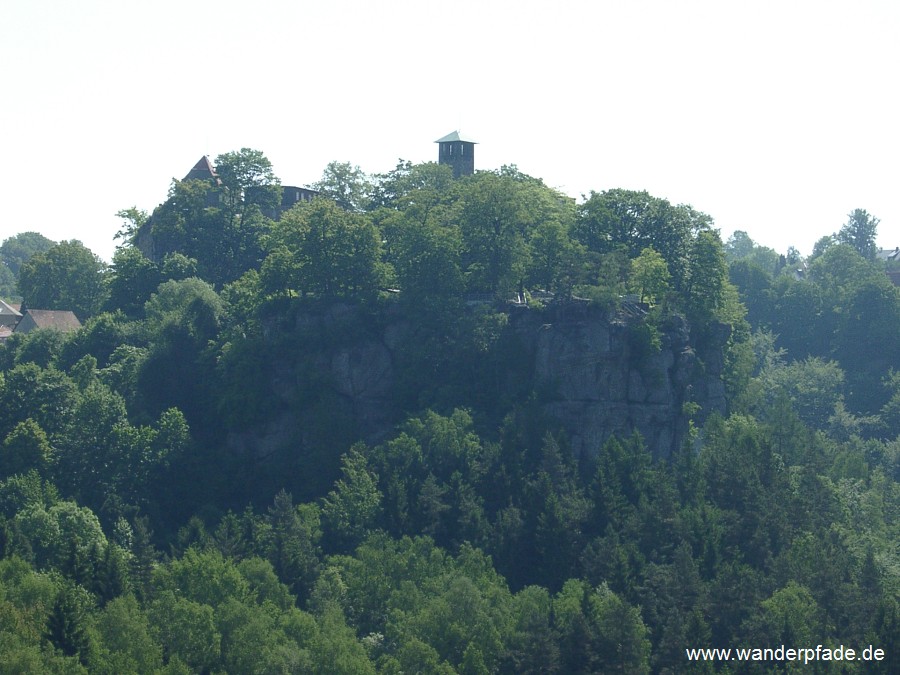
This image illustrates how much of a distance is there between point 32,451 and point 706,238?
43946 millimetres

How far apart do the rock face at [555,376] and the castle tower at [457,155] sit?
31.2m

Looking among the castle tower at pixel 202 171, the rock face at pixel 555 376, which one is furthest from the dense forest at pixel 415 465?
the castle tower at pixel 202 171

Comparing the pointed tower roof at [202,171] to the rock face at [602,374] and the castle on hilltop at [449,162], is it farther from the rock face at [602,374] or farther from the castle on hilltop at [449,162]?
the rock face at [602,374]

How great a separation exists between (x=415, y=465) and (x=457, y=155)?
142 feet

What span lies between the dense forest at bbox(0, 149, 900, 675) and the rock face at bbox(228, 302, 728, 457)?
19cm

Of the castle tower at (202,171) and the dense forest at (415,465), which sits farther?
A: the castle tower at (202,171)

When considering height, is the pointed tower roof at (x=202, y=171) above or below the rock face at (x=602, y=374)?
above

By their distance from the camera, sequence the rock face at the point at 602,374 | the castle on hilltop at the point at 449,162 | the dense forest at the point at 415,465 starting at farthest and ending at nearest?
1. the castle on hilltop at the point at 449,162
2. the rock face at the point at 602,374
3. the dense forest at the point at 415,465

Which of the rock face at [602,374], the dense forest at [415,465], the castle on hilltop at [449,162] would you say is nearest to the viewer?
the dense forest at [415,465]

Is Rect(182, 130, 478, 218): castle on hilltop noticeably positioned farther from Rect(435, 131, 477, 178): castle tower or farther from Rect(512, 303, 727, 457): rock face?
Rect(512, 303, 727, 457): rock face

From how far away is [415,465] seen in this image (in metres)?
81.5

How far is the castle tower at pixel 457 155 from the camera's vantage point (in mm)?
118938

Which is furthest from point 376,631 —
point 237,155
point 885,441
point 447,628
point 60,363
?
point 885,441

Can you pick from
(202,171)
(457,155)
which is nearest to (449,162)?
(457,155)
